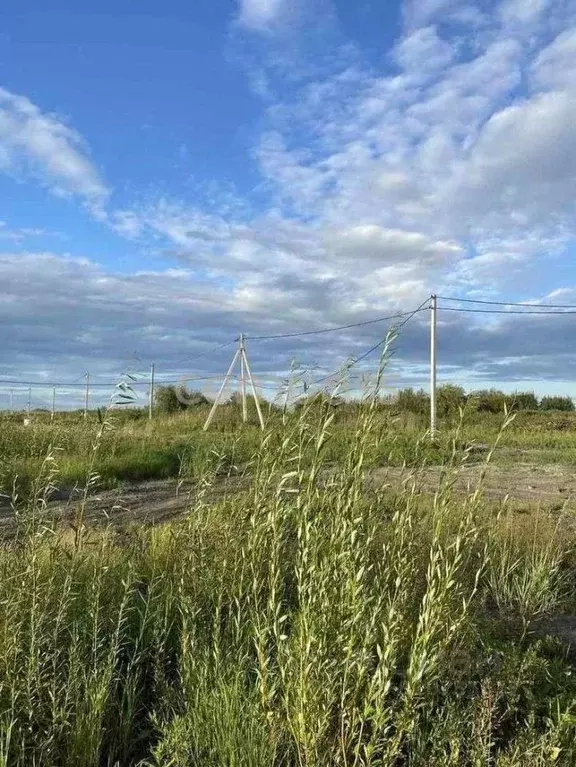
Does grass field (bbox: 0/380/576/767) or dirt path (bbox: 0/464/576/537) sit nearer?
grass field (bbox: 0/380/576/767)

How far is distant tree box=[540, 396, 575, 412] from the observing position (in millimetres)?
37062

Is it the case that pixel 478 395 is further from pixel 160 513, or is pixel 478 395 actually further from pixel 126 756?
pixel 160 513

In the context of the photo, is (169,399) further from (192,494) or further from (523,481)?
(192,494)

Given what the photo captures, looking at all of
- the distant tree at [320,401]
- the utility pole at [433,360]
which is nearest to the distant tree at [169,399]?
the utility pole at [433,360]

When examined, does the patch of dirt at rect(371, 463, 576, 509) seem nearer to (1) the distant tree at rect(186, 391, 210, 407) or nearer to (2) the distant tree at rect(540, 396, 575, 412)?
(1) the distant tree at rect(186, 391, 210, 407)

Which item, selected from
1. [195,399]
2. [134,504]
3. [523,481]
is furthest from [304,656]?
[195,399]

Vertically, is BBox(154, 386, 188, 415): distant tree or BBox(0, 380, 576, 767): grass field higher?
BBox(154, 386, 188, 415): distant tree

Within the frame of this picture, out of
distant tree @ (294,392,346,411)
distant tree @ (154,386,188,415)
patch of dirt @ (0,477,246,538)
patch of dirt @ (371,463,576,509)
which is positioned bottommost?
patch of dirt @ (0,477,246,538)

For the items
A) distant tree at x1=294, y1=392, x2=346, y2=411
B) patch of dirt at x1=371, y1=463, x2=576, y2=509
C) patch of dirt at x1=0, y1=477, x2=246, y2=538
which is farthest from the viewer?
patch of dirt at x1=371, y1=463, x2=576, y2=509

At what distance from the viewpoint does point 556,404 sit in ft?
123

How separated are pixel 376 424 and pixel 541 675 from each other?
1.50 metres

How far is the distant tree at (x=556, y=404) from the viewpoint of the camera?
3706 centimetres

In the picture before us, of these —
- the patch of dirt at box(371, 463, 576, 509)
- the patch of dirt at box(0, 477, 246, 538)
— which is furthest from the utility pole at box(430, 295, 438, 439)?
the patch of dirt at box(0, 477, 246, 538)

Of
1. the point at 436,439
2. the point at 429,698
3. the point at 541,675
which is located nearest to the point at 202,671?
the point at 429,698
